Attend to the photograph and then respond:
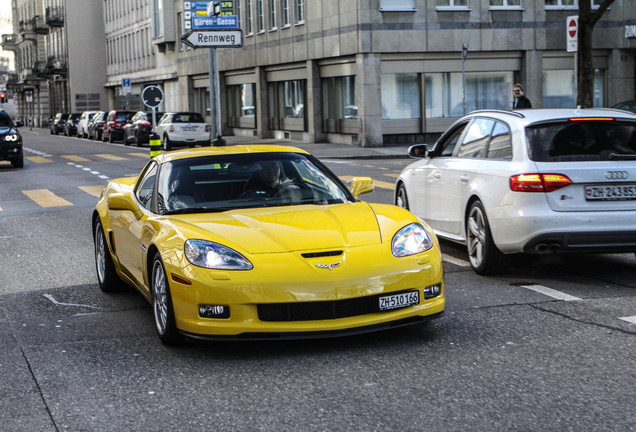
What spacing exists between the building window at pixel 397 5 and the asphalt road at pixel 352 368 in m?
29.3

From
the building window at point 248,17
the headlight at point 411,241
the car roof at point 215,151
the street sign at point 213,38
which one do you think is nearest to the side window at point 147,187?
the car roof at point 215,151

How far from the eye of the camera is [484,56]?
38.4 metres

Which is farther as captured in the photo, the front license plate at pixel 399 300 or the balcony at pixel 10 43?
the balcony at pixel 10 43

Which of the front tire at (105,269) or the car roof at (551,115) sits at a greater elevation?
the car roof at (551,115)

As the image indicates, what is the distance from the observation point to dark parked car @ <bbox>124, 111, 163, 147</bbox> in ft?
142

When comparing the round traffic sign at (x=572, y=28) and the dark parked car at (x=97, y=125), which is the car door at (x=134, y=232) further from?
the dark parked car at (x=97, y=125)

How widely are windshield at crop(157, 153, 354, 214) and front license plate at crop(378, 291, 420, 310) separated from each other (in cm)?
132

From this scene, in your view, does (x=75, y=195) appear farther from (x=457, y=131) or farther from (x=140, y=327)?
(x=140, y=327)

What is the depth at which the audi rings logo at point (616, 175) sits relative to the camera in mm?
8367

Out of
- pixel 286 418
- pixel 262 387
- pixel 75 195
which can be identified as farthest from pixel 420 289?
pixel 75 195

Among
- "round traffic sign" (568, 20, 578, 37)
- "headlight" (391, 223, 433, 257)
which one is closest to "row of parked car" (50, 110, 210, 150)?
"round traffic sign" (568, 20, 578, 37)

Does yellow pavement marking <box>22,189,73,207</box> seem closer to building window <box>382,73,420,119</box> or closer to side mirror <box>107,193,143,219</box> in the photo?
side mirror <box>107,193,143,219</box>

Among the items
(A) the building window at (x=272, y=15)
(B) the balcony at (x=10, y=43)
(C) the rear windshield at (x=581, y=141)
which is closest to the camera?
(C) the rear windshield at (x=581, y=141)

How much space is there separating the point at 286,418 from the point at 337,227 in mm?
1925
